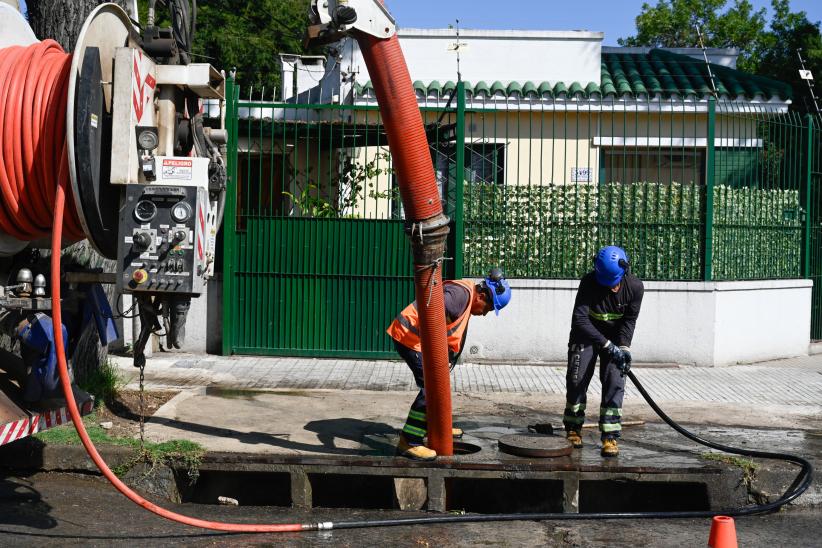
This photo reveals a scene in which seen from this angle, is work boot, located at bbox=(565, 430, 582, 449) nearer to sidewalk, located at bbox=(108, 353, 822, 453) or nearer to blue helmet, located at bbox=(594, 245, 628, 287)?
sidewalk, located at bbox=(108, 353, 822, 453)

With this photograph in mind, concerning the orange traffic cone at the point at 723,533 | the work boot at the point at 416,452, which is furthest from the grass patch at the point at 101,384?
the orange traffic cone at the point at 723,533

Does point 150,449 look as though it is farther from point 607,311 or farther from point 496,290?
point 607,311

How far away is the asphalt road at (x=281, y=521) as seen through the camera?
5742 mm

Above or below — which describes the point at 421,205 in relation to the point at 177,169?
below

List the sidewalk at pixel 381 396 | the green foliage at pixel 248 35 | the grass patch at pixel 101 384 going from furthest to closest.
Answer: the green foliage at pixel 248 35 → the grass patch at pixel 101 384 → the sidewalk at pixel 381 396

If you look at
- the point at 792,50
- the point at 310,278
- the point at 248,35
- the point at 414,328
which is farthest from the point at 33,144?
the point at 792,50

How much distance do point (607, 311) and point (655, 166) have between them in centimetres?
539

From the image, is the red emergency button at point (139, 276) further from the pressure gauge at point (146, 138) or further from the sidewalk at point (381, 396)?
the sidewalk at point (381, 396)

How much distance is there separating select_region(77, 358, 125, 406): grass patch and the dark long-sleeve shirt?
387cm

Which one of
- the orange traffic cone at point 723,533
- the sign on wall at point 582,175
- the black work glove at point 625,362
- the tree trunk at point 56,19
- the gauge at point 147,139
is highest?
the tree trunk at point 56,19

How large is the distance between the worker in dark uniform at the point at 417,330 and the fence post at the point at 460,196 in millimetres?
4100

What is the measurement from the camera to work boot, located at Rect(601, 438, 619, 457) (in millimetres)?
7295

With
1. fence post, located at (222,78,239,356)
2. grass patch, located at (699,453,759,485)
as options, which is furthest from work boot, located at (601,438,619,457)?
fence post, located at (222,78,239,356)

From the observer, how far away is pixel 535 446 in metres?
7.22
